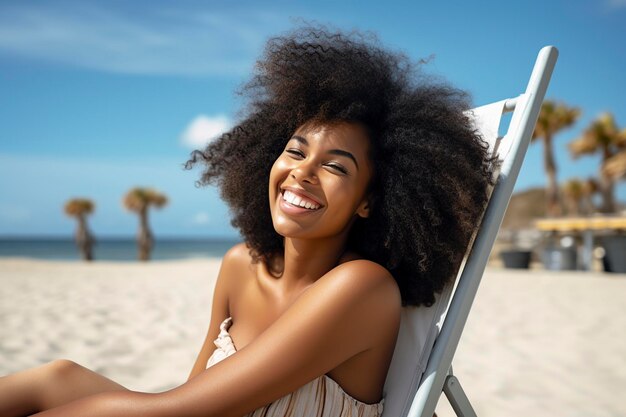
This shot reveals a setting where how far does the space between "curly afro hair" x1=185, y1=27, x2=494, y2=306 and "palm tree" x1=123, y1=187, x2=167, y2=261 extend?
33.8 metres

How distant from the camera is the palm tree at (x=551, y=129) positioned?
93.6 ft

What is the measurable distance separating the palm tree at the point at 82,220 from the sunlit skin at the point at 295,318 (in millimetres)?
34646

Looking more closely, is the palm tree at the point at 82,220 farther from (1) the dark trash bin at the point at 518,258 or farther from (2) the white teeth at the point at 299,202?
(2) the white teeth at the point at 299,202

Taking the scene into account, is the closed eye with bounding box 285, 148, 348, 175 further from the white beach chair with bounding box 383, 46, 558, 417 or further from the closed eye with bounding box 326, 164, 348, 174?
the white beach chair with bounding box 383, 46, 558, 417

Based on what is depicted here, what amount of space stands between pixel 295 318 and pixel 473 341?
5161mm

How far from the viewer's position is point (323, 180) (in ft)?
6.37

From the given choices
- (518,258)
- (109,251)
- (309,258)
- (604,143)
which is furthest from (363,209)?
(109,251)

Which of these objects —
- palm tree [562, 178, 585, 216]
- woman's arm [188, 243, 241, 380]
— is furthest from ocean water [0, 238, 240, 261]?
woman's arm [188, 243, 241, 380]

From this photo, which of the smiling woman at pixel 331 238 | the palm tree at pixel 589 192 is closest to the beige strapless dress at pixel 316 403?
the smiling woman at pixel 331 238

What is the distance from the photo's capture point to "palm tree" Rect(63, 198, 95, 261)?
3475 cm

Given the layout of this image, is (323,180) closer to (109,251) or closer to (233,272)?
(233,272)

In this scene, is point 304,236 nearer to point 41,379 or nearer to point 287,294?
point 287,294

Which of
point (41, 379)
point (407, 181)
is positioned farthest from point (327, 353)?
point (41, 379)

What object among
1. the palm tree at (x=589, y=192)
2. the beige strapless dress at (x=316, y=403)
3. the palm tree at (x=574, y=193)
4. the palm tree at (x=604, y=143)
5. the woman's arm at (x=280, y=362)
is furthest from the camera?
the palm tree at (x=574, y=193)
